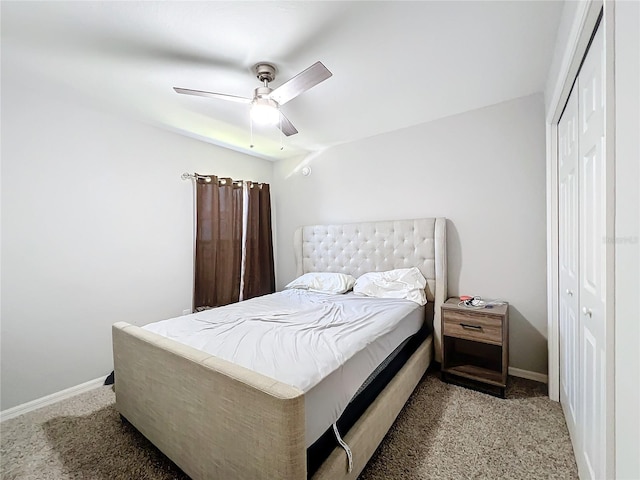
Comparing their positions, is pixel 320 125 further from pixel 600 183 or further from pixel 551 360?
pixel 551 360

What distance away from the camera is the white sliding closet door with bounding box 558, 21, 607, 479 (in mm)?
1116

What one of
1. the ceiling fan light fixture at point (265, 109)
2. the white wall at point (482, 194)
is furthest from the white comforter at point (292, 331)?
the ceiling fan light fixture at point (265, 109)

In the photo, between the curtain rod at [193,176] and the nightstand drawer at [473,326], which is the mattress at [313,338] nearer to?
the nightstand drawer at [473,326]

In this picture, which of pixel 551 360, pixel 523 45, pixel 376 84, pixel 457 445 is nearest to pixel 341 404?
pixel 457 445

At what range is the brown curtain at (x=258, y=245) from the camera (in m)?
3.79

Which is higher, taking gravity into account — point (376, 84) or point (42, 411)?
point (376, 84)

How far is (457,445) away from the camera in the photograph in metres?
1.70

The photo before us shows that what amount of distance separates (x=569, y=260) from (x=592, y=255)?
570 millimetres

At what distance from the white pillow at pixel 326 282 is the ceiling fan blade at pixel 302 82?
1.94 m

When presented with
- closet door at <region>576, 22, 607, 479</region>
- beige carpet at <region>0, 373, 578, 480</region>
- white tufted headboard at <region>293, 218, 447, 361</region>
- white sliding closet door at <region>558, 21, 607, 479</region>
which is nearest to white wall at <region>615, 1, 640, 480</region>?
white sliding closet door at <region>558, 21, 607, 479</region>

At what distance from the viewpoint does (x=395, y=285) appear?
2.78 metres

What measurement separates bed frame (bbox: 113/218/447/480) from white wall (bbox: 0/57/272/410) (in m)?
0.94

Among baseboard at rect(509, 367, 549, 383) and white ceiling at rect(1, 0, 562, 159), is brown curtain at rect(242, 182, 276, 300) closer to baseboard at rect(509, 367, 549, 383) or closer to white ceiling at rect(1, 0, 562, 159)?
white ceiling at rect(1, 0, 562, 159)

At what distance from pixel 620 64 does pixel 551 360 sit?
2.20m
